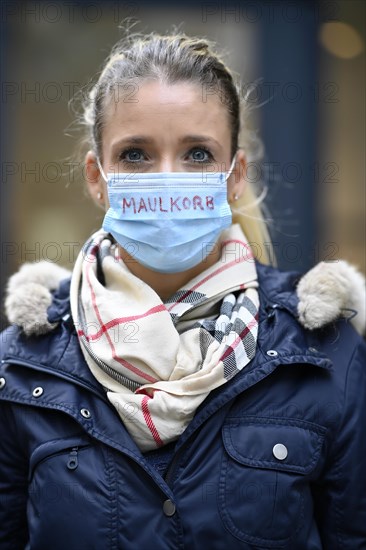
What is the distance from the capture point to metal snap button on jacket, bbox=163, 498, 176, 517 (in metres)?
1.79

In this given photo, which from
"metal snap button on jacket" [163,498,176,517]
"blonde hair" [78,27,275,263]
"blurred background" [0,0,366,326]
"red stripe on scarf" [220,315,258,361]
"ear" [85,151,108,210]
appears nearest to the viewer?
"metal snap button on jacket" [163,498,176,517]

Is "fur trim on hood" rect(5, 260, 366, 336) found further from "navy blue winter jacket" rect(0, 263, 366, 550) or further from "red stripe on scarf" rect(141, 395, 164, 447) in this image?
"red stripe on scarf" rect(141, 395, 164, 447)

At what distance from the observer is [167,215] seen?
2061 mm

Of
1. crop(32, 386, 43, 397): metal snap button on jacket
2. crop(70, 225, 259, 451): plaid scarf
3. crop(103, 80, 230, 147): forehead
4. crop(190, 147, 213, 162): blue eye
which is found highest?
crop(103, 80, 230, 147): forehead

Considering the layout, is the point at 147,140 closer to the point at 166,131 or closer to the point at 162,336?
the point at 166,131

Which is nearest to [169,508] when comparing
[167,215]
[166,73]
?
[167,215]

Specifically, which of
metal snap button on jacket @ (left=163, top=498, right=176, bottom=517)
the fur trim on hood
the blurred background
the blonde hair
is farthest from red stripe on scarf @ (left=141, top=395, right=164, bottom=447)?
the blurred background

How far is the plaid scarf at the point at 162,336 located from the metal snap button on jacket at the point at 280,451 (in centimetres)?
22

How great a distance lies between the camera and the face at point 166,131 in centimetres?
201

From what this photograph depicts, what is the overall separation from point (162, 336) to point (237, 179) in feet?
2.07

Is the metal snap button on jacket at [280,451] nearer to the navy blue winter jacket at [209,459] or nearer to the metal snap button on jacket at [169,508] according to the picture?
the navy blue winter jacket at [209,459]

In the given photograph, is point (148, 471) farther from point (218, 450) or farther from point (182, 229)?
point (182, 229)

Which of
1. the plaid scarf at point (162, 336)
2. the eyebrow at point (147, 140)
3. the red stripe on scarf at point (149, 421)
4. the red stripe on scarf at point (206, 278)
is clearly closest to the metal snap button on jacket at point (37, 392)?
the plaid scarf at point (162, 336)

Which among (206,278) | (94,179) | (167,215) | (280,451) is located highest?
(94,179)
